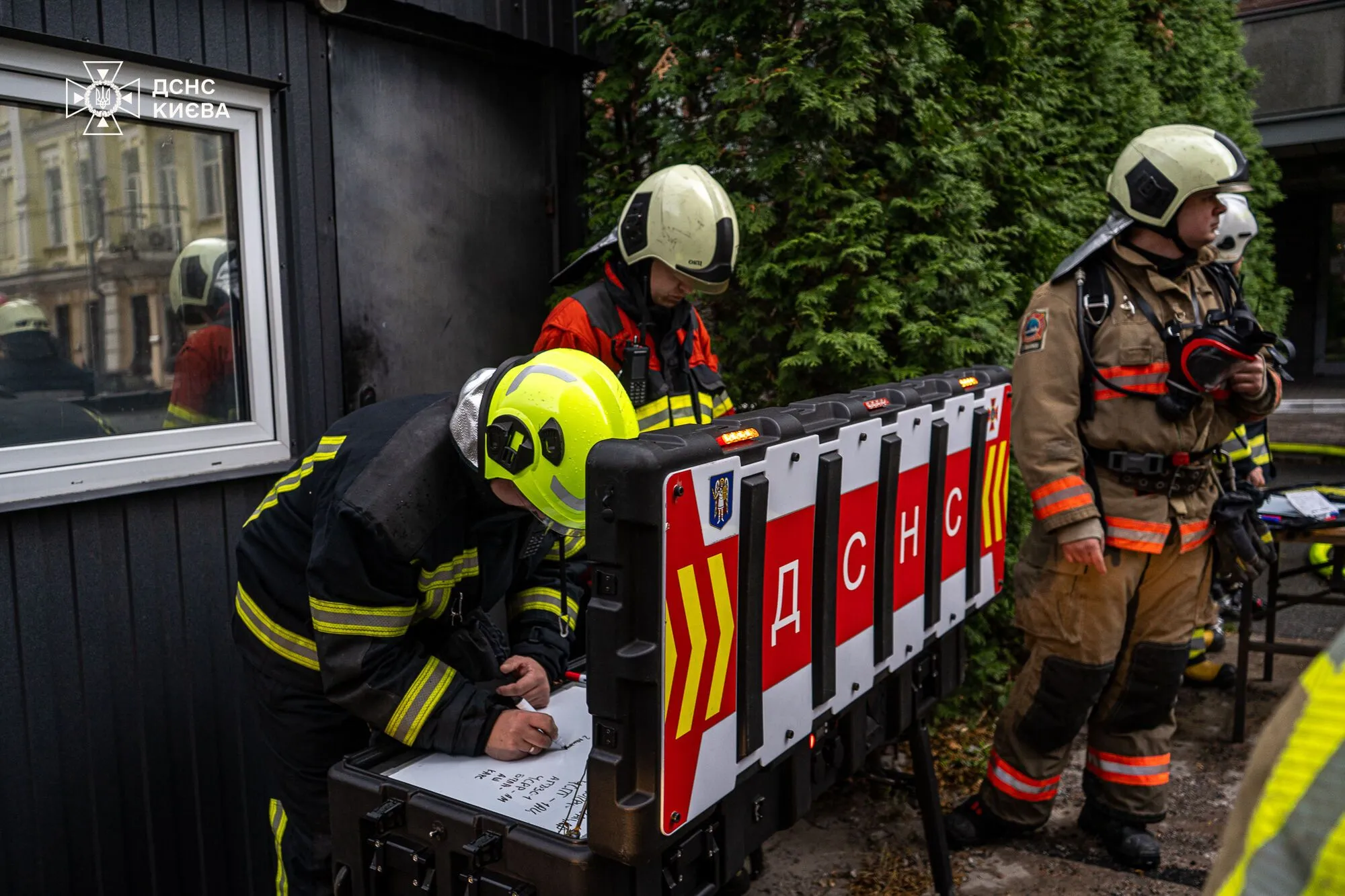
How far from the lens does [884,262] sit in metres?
4.57

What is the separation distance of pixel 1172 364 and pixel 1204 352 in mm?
137

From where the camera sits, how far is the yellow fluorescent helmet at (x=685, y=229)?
351cm

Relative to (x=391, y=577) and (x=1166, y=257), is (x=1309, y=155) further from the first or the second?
(x=391, y=577)

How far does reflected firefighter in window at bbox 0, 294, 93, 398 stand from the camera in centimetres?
297

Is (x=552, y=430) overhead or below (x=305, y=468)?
overhead

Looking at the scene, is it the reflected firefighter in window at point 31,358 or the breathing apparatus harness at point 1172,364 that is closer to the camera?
the reflected firefighter in window at point 31,358

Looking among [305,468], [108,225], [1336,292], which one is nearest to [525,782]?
[305,468]

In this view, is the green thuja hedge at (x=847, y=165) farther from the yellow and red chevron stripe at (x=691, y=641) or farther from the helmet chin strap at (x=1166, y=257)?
the yellow and red chevron stripe at (x=691, y=641)

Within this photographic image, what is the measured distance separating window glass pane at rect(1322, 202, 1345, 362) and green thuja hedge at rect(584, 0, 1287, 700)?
15976mm

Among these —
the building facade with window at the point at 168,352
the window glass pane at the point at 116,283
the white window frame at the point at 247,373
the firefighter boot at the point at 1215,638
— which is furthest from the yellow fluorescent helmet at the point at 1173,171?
the window glass pane at the point at 116,283

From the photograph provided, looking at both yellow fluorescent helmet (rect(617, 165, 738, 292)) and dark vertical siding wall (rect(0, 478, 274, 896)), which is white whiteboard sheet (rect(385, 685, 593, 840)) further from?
yellow fluorescent helmet (rect(617, 165, 738, 292))

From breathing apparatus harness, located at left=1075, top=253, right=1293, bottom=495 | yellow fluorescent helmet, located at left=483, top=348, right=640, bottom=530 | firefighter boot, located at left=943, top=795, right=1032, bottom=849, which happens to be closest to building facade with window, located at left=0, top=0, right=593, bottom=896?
yellow fluorescent helmet, located at left=483, top=348, right=640, bottom=530

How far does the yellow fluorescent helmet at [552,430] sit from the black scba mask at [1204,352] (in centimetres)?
248

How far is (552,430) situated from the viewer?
1949mm
